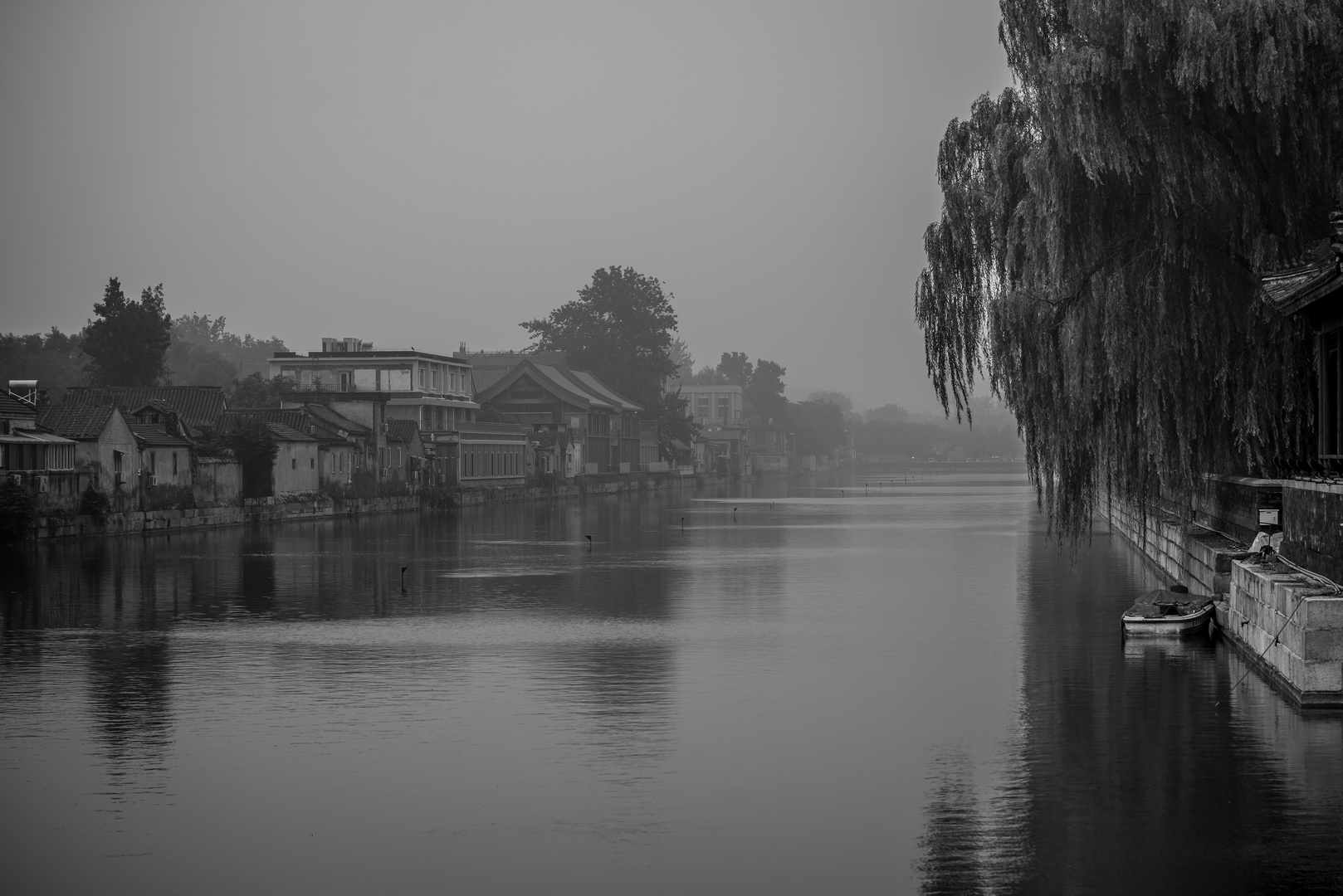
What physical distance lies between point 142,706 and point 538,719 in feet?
19.3

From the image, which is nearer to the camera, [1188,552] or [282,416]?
[1188,552]

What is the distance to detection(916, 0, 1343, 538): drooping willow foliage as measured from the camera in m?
25.4

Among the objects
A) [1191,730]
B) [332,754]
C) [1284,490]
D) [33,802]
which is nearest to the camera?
[33,802]

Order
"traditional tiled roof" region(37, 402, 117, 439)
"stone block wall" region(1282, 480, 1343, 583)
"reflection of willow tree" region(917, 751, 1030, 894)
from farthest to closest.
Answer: "traditional tiled roof" region(37, 402, 117, 439)
"stone block wall" region(1282, 480, 1343, 583)
"reflection of willow tree" region(917, 751, 1030, 894)

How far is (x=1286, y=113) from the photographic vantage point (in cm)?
2570

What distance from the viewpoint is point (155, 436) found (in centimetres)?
6569

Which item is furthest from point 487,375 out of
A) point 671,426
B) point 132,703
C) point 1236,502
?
point 132,703

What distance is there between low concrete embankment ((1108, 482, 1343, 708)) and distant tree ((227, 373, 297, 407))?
250 ft

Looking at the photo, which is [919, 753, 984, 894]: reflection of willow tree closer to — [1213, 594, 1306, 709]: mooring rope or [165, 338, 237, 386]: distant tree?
[1213, 594, 1306, 709]: mooring rope

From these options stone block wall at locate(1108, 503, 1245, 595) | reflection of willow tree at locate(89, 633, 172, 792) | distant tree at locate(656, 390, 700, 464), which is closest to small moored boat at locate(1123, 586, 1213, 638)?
stone block wall at locate(1108, 503, 1245, 595)

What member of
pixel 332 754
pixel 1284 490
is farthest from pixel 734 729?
pixel 1284 490

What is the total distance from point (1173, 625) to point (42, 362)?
106 m

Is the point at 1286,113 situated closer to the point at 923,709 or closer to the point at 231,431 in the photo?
the point at 923,709

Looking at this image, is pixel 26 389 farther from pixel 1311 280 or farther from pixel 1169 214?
pixel 1311 280
